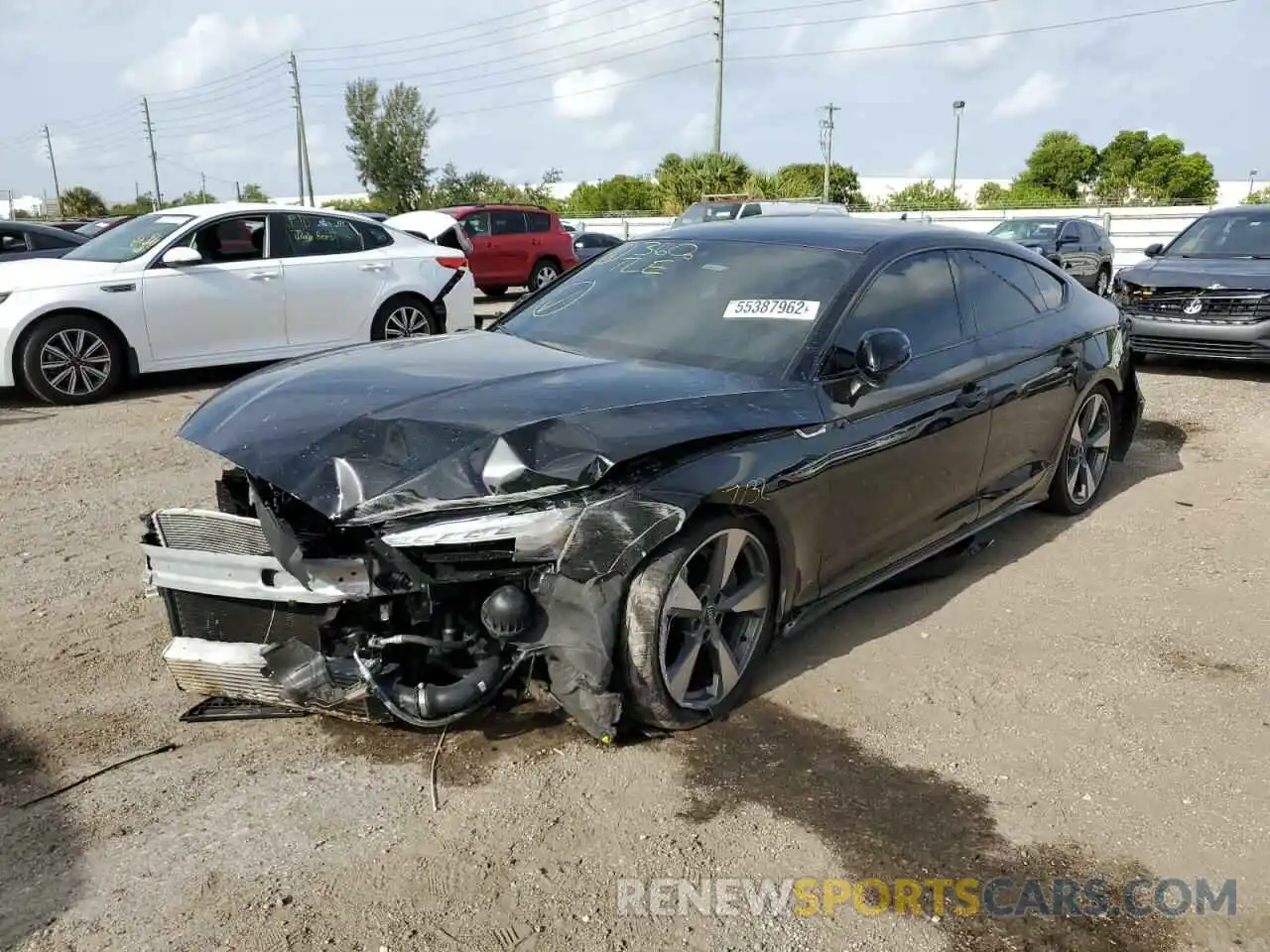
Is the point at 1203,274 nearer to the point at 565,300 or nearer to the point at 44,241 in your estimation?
the point at 565,300

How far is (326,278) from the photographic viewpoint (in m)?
9.00

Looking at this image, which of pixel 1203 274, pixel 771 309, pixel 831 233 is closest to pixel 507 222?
pixel 1203 274

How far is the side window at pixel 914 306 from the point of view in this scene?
3818mm

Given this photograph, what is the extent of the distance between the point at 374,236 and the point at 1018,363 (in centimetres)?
665

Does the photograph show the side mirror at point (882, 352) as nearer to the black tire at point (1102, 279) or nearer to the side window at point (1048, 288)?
the side window at point (1048, 288)

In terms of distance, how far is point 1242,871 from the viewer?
261 cm

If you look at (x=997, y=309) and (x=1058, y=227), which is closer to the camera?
(x=997, y=309)

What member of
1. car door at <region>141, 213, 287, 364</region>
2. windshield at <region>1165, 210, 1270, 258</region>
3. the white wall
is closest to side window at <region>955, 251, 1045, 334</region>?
car door at <region>141, 213, 287, 364</region>

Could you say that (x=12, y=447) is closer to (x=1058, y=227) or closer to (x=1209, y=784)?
(x=1209, y=784)

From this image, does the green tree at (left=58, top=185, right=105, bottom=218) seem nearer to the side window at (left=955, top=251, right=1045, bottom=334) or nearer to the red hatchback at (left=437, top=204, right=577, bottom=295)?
the red hatchback at (left=437, top=204, right=577, bottom=295)

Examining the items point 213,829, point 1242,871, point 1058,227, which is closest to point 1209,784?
point 1242,871

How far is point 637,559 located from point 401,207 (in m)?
54.8

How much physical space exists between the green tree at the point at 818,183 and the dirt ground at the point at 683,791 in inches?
1581

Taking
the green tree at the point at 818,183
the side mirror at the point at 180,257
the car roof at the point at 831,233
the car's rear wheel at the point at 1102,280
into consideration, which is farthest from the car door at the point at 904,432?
the green tree at the point at 818,183
